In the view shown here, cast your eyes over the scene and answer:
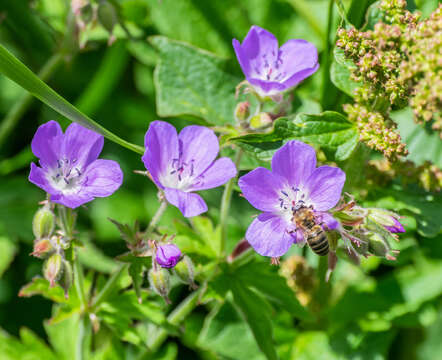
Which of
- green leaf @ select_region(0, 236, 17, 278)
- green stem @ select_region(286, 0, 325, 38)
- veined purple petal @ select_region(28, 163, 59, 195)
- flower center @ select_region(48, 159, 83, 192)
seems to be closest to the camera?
veined purple petal @ select_region(28, 163, 59, 195)

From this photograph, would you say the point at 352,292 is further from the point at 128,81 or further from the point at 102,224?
the point at 128,81

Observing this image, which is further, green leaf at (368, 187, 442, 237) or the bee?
green leaf at (368, 187, 442, 237)

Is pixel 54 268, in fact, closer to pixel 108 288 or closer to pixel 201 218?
pixel 108 288

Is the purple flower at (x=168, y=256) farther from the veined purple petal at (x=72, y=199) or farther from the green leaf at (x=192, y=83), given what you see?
the green leaf at (x=192, y=83)

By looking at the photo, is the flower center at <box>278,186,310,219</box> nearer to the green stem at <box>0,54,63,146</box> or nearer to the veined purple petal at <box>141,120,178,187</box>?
the veined purple petal at <box>141,120,178,187</box>

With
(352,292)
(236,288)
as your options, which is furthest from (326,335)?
(236,288)

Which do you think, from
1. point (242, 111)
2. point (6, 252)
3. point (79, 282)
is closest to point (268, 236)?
point (242, 111)

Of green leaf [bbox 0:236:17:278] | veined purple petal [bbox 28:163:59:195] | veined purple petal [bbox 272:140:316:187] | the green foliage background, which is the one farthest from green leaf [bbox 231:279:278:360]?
green leaf [bbox 0:236:17:278]
